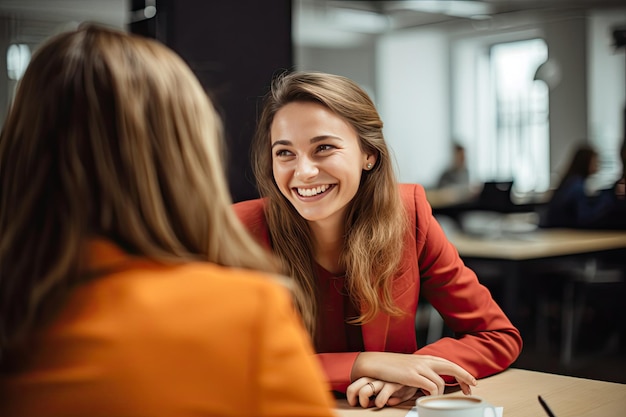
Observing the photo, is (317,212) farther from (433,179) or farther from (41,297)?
(433,179)

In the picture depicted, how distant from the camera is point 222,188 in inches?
39.7

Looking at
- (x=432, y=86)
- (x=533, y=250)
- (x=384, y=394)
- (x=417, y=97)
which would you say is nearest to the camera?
(x=384, y=394)

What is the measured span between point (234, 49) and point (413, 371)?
1171mm

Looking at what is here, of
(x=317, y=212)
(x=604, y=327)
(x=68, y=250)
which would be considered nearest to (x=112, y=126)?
(x=68, y=250)

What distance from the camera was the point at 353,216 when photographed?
203 centimetres

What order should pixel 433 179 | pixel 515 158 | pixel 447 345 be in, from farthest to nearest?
pixel 433 179, pixel 515 158, pixel 447 345

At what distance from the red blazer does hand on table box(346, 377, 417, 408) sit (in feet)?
0.74

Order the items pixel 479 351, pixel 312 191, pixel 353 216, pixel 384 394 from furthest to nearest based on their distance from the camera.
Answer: pixel 353 216, pixel 312 191, pixel 479 351, pixel 384 394

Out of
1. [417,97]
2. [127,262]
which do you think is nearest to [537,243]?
[127,262]

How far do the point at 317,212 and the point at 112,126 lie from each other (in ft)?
3.32

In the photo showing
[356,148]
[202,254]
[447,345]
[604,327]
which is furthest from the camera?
[604,327]

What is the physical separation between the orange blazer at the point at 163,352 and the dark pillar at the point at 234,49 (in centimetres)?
136

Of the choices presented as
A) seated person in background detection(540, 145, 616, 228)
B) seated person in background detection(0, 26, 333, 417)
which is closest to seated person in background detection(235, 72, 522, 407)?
seated person in background detection(0, 26, 333, 417)

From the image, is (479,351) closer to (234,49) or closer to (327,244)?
(327,244)
